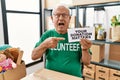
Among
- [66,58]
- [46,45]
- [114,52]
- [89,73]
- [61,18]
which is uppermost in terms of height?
[61,18]

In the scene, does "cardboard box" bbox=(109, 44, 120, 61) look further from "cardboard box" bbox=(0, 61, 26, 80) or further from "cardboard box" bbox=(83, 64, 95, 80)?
"cardboard box" bbox=(0, 61, 26, 80)

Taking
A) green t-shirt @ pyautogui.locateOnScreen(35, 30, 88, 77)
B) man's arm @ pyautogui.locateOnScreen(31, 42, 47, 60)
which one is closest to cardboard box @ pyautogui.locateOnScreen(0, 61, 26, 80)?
man's arm @ pyautogui.locateOnScreen(31, 42, 47, 60)

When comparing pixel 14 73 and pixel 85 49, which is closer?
pixel 14 73

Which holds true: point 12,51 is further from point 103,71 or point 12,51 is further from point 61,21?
point 103,71

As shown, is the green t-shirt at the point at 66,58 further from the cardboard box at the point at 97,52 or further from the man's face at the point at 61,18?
the cardboard box at the point at 97,52

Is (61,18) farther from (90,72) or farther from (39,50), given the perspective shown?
(90,72)

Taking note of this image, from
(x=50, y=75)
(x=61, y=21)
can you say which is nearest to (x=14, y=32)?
(x=61, y=21)

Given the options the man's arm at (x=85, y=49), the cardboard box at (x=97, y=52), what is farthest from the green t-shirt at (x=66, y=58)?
the cardboard box at (x=97, y=52)

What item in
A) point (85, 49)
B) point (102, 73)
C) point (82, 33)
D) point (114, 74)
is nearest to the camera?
point (82, 33)

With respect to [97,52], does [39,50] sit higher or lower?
higher

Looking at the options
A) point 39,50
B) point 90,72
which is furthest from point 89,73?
point 39,50

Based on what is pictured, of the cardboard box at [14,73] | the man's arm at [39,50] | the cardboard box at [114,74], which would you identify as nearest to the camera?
the cardboard box at [14,73]

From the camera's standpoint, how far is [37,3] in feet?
8.31

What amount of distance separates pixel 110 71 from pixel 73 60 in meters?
0.87
